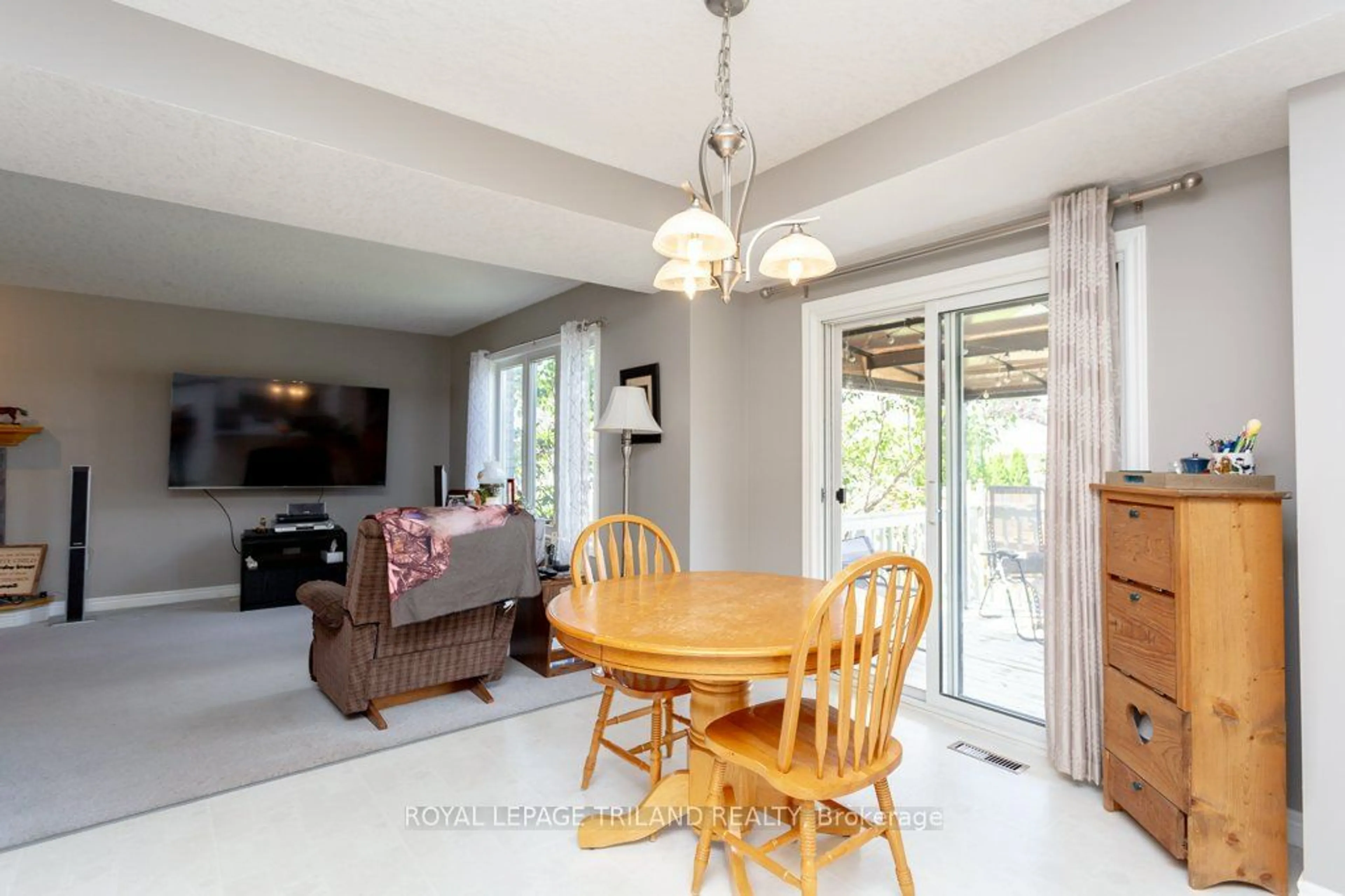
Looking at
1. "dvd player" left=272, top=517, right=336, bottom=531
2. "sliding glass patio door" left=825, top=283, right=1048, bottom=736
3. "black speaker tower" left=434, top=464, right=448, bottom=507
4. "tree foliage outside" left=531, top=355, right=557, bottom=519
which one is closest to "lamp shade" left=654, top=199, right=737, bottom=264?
"sliding glass patio door" left=825, top=283, right=1048, bottom=736

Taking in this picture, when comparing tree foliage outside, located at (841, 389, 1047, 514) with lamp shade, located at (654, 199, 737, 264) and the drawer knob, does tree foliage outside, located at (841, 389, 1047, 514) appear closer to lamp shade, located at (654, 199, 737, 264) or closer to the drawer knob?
the drawer knob

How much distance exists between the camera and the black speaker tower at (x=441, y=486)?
5.91 m

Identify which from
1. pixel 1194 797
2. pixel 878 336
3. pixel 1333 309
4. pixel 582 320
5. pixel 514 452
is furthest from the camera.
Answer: pixel 514 452

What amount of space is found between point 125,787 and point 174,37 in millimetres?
2555

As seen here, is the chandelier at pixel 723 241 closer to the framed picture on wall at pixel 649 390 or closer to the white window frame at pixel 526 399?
the framed picture on wall at pixel 649 390

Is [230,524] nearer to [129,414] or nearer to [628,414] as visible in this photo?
[129,414]

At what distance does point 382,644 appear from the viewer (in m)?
3.00

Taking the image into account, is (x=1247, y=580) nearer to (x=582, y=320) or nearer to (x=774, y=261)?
(x=774, y=261)

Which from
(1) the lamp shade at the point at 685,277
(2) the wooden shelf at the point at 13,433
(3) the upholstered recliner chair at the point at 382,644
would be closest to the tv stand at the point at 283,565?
(2) the wooden shelf at the point at 13,433

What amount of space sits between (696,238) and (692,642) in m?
1.06

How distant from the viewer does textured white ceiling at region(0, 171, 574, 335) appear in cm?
357

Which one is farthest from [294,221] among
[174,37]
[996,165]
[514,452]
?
[514,452]

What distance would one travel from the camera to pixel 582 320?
4789mm

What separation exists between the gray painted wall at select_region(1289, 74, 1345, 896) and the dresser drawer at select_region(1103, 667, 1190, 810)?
0.90 feet
